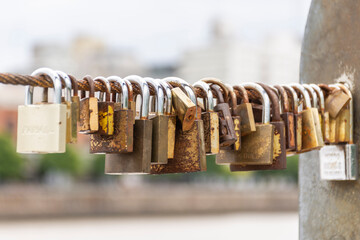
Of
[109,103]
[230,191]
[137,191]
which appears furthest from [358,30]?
[230,191]

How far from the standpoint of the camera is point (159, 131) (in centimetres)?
108

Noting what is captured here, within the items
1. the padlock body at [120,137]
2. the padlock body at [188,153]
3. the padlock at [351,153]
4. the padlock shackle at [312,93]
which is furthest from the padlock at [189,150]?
the padlock at [351,153]

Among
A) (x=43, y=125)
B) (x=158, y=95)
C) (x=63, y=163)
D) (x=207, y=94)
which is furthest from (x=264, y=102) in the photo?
(x=63, y=163)

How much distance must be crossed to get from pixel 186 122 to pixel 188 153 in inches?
2.0

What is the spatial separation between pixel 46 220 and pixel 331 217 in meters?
→ 27.6

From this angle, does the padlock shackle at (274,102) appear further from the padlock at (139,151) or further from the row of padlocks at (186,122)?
the padlock at (139,151)

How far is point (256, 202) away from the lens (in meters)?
34.6

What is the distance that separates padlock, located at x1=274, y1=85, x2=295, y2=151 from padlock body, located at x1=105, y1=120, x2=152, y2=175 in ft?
1.05

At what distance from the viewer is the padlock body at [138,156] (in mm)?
1050

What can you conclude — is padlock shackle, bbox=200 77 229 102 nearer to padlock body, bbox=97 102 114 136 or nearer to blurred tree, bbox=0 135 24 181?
padlock body, bbox=97 102 114 136

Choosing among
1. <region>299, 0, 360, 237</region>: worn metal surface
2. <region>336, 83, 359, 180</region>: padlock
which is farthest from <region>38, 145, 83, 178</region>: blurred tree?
<region>336, 83, 359, 180</region>: padlock

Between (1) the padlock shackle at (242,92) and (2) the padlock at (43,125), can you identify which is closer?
(2) the padlock at (43,125)

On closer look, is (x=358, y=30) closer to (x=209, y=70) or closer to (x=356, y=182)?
(x=356, y=182)

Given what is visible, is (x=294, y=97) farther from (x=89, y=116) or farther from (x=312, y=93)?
(x=89, y=116)
